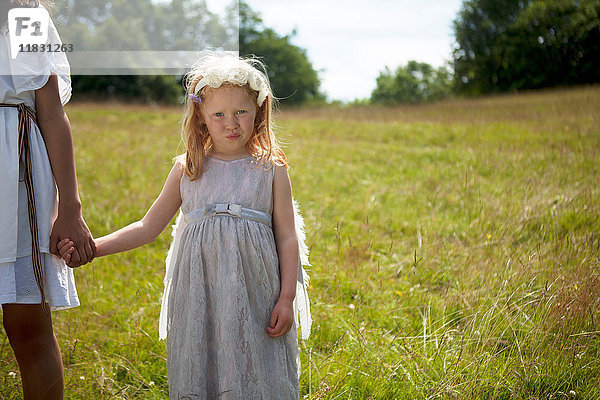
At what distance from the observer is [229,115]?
1806 mm

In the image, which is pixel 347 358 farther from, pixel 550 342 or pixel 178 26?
pixel 178 26

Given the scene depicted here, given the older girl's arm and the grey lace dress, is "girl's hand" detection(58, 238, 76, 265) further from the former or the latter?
the grey lace dress

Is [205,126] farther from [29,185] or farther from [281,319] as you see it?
[281,319]

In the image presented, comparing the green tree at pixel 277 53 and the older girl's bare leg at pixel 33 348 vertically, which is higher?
the green tree at pixel 277 53

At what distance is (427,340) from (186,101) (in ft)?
5.57

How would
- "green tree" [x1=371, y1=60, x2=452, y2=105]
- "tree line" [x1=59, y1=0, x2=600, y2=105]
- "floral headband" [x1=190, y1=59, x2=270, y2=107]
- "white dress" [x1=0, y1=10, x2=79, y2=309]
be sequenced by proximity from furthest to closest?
"green tree" [x1=371, y1=60, x2=452, y2=105]
"tree line" [x1=59, y1=0, x2=600, y2=105]
"floral headband" [x1=190, y1=59, x2=270, y2=107]
"white dress" [x1=0, y1=10, x2=79, y2=309]

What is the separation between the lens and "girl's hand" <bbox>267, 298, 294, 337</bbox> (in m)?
1.79

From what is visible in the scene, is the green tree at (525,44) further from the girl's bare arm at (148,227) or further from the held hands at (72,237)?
the held hands at (72,237)

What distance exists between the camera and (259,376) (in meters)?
1.78

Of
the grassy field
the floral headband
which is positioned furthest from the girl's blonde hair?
the grassy field

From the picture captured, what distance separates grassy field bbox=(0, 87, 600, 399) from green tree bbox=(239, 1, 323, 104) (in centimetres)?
3453

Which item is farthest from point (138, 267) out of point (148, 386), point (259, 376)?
point (259, 376)

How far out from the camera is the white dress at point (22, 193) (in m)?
1.68

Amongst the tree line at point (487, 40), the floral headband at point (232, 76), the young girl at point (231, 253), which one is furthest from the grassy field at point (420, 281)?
the tree line at point (487, 40)
